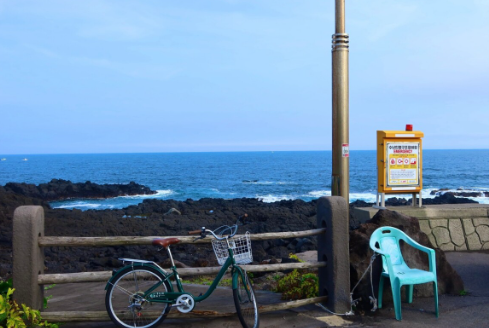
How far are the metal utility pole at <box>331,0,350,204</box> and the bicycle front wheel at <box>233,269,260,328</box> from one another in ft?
7.27

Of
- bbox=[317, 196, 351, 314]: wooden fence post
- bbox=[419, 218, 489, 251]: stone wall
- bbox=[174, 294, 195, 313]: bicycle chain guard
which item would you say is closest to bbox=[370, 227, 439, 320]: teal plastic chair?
bbox=[317, 196, 351, 314]: wooden fence post

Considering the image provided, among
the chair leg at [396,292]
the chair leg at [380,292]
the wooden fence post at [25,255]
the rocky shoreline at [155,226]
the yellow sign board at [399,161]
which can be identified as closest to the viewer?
the wooden fence post at [25,255]

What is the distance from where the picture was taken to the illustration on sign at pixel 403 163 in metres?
9.38

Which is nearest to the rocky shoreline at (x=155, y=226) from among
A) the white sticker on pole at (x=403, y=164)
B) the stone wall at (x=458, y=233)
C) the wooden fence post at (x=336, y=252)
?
the white sticker on pole at (x=403, y=164)

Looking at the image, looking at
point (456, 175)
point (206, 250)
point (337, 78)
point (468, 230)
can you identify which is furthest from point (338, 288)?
point (456, 175)

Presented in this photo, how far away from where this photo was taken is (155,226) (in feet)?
69.8

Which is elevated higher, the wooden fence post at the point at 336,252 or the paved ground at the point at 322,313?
the wooden fence post at the point at 336,252

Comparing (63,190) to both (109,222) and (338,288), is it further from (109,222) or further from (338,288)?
(338,288)

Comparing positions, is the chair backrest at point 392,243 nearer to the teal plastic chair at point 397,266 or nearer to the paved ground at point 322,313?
the teal plastic chair at point 397,266

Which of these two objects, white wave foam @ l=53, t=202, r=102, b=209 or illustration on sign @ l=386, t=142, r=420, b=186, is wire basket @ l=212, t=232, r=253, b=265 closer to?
illustration on sign @ l=386, t=142, r=420, b=186

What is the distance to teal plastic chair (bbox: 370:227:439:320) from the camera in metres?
5.40

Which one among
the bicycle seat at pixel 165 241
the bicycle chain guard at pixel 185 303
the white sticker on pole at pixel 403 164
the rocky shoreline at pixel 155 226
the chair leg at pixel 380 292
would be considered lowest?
the rocky shoreline at pixel 155 226

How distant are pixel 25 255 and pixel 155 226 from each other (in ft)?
55.2

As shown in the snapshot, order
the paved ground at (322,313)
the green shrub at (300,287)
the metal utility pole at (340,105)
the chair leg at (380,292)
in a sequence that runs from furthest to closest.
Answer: the metal utility pole at (340,105)
the green shrub at (300,287)
the chair leg at (380,292)
the paved ground at (322,313)
